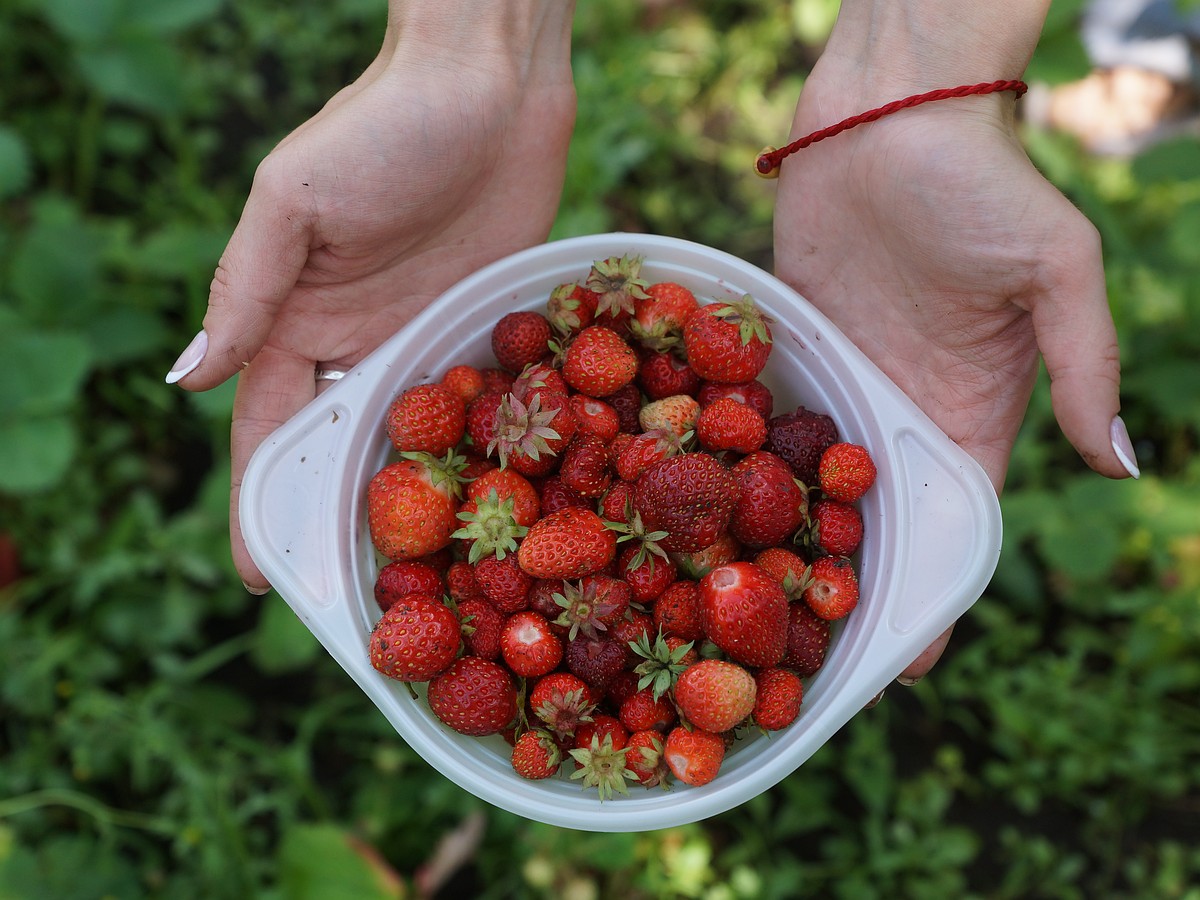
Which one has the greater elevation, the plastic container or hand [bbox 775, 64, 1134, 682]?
hand [bbox 775, 64, 1134, 682]

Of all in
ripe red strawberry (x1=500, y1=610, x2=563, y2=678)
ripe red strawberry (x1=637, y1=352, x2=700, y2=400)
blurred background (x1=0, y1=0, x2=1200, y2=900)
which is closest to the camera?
ripe red strawberry (x1=500, y1=610, x2=563, y2=678)

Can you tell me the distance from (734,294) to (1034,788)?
54.1 inches

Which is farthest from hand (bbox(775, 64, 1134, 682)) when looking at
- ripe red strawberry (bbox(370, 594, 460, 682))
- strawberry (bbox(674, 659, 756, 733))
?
ripe red strawberry (bbox(370, 594, 460, 682))

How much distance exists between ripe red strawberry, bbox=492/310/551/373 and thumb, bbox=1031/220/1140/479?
849 millimetres

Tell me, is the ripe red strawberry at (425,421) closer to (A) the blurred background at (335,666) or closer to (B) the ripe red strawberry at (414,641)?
(B) the ripe red strawberry at (414,641)

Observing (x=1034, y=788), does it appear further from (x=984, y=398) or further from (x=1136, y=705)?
(x=984, y=398)

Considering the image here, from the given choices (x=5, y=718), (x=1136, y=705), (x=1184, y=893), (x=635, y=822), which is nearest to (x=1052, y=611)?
(x=1136, y=705)

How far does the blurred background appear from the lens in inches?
84.2

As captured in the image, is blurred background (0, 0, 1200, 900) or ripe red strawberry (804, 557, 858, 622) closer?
ripe red strawberry (804, 557, 858, 622)

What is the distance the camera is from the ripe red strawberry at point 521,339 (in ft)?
5.86

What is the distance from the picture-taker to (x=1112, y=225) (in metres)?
2.49

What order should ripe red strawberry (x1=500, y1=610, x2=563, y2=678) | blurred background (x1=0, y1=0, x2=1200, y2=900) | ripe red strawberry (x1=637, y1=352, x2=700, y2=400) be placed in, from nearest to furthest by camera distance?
ripe red strawberry (x1=500, y1=610, x2=563, y2=678)
ripe red strawberry (x1=637, y1=352, x2=700, y2=400)
blurred background (x1=0, y1=0, x2=1200, y2=900)

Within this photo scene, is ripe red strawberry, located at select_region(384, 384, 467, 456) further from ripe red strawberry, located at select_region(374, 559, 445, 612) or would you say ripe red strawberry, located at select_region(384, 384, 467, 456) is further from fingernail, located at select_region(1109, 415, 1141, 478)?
fingernail, located at select_region(1109, 415, 1141, 478)

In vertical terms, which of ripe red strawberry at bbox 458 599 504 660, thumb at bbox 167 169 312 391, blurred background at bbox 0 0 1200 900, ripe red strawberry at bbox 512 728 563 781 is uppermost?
thumb at bbox 167 169 312 391
